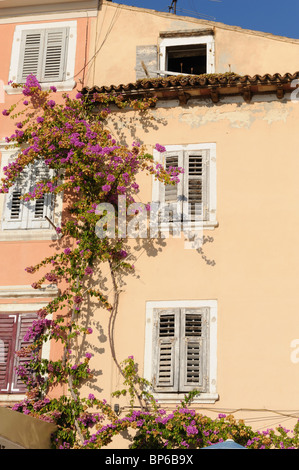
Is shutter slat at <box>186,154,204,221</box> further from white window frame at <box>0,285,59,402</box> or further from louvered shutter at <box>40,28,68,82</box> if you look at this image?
louvered shutter at <box>40,28,68,82</box>

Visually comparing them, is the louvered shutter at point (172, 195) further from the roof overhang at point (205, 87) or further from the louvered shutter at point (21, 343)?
the louvered shutter at point (21, 343)

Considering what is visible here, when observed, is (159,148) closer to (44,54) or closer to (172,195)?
(172,195)

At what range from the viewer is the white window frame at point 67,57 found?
15797 mm

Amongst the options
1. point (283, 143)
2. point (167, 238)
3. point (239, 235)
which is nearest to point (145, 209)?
point (167, 238)

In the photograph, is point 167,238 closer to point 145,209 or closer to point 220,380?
point 145,209

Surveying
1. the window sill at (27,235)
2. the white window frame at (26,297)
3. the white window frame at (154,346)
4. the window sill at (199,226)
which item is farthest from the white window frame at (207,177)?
the white window frame at (26,297)

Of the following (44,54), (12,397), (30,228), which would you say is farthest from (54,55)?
(12,397)

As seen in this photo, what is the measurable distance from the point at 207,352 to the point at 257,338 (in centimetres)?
84

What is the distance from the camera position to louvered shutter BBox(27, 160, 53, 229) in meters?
14.5

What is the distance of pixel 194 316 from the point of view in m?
13.2

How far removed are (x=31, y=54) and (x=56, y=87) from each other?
44.5 inches

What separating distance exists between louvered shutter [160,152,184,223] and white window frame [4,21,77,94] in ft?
8.80

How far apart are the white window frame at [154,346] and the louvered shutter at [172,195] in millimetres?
1579

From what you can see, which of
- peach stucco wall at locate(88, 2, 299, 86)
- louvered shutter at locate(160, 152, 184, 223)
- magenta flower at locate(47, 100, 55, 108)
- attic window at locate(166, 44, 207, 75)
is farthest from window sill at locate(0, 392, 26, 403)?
attic window at locate(166, 44, 207, 75)
